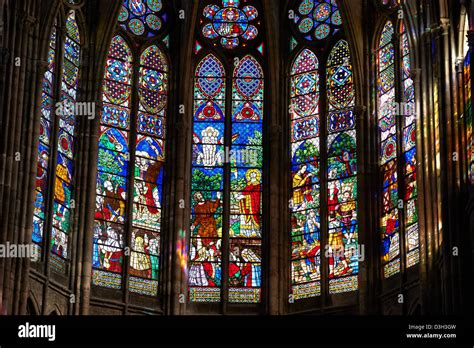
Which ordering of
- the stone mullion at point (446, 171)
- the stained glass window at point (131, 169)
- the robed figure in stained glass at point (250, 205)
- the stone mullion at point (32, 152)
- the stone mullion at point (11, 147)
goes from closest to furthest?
the stone mullion at point (446, 171), the stone mullion at point (11, 147), the stone mullion at point (32, 152), the stained glass window at point (131, 169), the robed figure in stained glass at point (250, 205)

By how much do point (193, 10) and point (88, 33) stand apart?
8.76ft

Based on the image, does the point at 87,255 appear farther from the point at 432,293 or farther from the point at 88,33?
the point at 432,293

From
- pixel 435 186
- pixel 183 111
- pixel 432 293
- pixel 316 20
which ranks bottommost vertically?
pixel 432 293

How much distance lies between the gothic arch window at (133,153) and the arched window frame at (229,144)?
86 cm

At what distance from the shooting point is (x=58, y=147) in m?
31.3

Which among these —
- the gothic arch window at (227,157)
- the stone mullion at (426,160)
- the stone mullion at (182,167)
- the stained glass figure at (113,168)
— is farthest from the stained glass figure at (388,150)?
the stained glass figure at (113,168)

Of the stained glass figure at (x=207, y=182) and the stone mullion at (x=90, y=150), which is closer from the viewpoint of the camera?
the stone mullion at (x=90, y=150)

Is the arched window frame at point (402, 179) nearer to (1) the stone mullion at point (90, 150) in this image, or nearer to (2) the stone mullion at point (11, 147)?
(1) the stone mullion at point (90, 150)

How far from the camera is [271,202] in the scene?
32906mm

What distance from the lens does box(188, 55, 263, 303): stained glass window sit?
32.5 meters

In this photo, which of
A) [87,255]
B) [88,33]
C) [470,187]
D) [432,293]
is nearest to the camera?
[470,187]

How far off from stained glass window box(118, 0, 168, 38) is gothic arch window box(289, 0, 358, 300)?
3.11 meters

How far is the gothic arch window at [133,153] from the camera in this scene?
3189 centimetres

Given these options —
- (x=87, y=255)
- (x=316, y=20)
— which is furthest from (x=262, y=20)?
(x=87, y=255)
